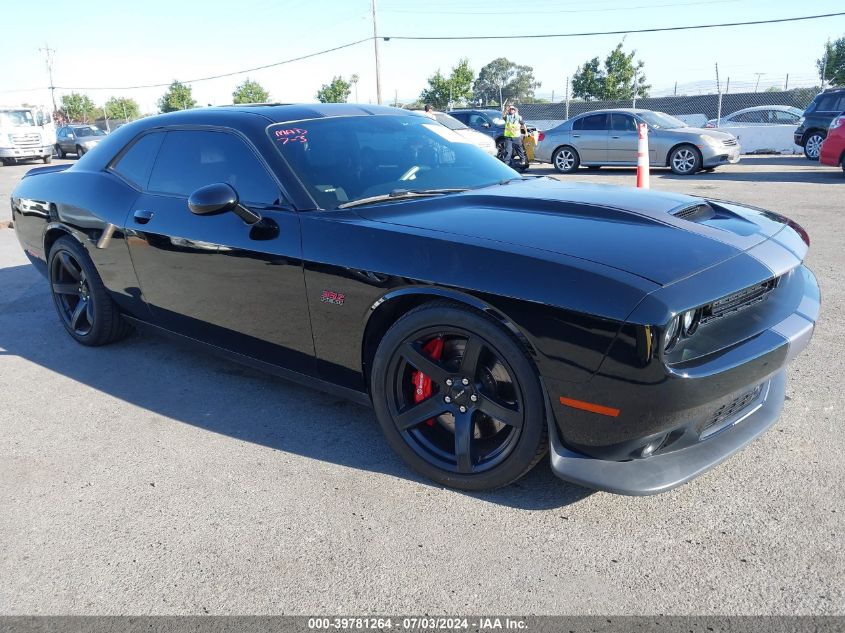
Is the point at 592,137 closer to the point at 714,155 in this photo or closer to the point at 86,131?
the point at 714,155

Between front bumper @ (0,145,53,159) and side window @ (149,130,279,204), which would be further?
front bumper @ (0,145,53,159)

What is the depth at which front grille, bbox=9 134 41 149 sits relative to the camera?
88.5 ft

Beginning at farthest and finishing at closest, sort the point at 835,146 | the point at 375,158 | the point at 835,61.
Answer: the point at 835,61 < the point at 835,146 < the point at 375,158

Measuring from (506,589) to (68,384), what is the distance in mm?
3060

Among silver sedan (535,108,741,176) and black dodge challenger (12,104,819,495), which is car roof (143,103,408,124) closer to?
black dodge challenger (12,104,819,495)

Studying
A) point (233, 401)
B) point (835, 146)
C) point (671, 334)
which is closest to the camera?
point (671, 334)

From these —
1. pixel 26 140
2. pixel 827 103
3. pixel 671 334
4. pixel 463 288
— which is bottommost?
pixel 671 334

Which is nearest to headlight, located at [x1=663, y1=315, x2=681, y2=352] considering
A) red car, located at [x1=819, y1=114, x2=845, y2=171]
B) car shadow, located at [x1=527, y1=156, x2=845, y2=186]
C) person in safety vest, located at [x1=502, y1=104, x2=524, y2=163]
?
car shadow, located at [x1=527, y1=156, x2=845, y2=186]

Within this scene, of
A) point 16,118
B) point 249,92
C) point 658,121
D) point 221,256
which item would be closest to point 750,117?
point 658,121

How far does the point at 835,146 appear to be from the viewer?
38.8 ft

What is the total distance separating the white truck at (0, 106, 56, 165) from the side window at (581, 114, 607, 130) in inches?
865

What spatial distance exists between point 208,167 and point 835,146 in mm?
11656

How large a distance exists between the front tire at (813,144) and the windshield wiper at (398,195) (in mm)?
15192

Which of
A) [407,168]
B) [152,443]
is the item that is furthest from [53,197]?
[407,168]
